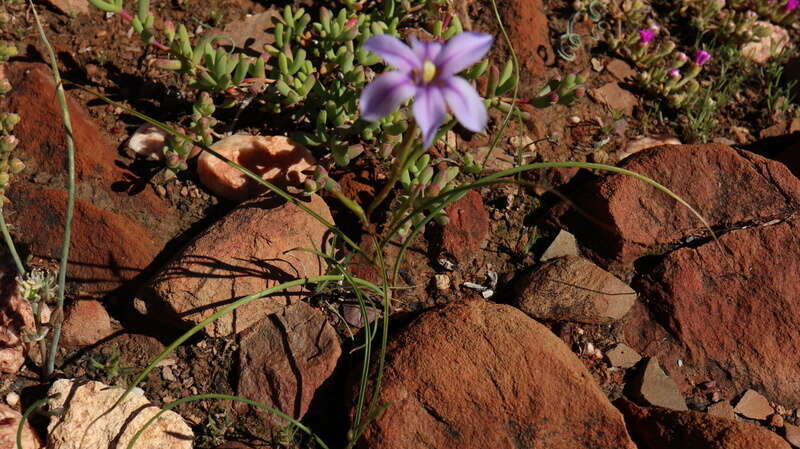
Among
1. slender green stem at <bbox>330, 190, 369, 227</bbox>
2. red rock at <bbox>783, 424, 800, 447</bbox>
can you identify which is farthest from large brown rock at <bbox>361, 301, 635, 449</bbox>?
red rock at <bbox>783, 424, 800, 447</bbox>

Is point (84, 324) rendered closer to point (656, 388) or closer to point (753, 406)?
point (656, 388)

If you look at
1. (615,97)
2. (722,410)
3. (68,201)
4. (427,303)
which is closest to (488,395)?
(427,303)

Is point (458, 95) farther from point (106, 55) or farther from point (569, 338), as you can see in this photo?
point (106, 55)

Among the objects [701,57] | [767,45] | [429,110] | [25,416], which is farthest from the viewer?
[767,45]

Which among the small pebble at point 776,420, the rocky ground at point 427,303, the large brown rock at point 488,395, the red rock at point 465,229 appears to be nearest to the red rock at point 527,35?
the rocky ground at point 427,303

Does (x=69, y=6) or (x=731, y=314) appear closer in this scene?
(x=731, y=314)

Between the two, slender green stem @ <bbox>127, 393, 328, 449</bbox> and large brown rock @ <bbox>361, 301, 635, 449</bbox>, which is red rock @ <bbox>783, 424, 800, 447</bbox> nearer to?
large brown rock @ <bbox>361, 301, 635, 449</bbox>
